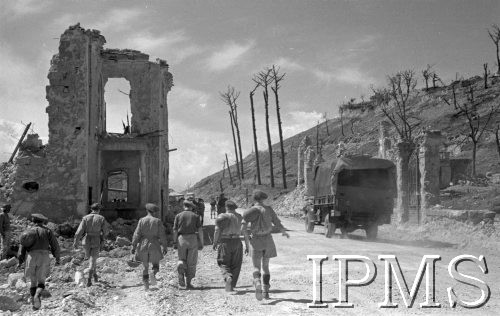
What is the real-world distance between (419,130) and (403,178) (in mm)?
45546

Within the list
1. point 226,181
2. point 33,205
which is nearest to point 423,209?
point 33,205

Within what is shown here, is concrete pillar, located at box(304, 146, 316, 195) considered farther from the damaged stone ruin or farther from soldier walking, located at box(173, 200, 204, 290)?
soldier walking, located at box(173, 200, 204, 290)

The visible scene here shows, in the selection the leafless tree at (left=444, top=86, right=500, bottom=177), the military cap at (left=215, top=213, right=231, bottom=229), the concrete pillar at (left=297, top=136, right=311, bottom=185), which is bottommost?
the military cap at (left=215, top=213, right=231, bottom=229)

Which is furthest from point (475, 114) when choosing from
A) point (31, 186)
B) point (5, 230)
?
point (5, 230)

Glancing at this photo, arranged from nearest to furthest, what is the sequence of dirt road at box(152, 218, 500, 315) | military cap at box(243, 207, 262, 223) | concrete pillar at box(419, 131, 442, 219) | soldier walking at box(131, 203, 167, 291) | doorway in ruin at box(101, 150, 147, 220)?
1. dirt road at box(152, 218, 500, 315)
2. military cap at box(243, 207, 262, 223)
3. soldier walking at box(131, 203, 167, 291)
4. concrete pillar at box(419, 131, 442, 219)
5. doorway in ruin at box(101, 150, 147, 220)

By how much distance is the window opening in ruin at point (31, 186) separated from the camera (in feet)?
63.1

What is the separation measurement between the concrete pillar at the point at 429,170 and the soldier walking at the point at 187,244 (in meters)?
14.1

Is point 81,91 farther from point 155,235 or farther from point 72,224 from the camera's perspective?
point 155,235

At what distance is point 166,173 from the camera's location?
3000 cm

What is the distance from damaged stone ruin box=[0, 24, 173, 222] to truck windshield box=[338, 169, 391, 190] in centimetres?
1004

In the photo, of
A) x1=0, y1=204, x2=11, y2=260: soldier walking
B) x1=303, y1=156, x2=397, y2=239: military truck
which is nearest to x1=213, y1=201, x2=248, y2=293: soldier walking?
x1=0, y1=204, x2=11, y2=260: soldier walking

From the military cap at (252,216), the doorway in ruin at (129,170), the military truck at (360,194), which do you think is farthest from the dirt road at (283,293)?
the doorway in ruin at (129,170)

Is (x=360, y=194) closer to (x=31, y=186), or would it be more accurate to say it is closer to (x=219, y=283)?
(x=219, y=283)

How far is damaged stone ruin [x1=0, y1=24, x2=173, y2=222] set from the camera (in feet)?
63.3
